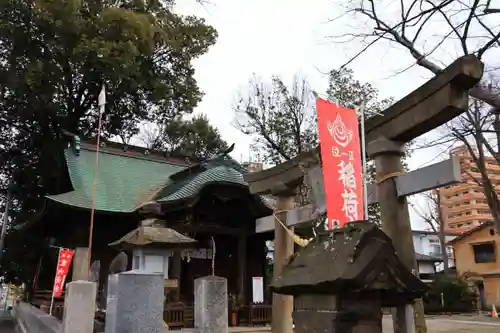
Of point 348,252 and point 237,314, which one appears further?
point 237,314

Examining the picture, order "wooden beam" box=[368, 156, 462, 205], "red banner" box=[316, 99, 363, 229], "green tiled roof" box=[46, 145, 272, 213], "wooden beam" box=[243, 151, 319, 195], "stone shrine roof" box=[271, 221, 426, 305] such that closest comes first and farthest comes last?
"stone shrine roof" box=[271, 221, 426, 305] < "wooden beam" box=[368, 156, 462, 205] < "red banner" box=[316, 99, 363, 229] < "wooden beam" box=[243, 151, 319, 195] < "green tiled roof" box=[46, 145, 272, 213]

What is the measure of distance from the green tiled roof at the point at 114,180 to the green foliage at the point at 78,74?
3.02m

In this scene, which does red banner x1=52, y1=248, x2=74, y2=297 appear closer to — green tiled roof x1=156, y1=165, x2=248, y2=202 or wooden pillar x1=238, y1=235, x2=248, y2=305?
green tiled roof x1=156, y1=165, x2=248, y2=202

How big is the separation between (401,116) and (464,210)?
70.1 metres

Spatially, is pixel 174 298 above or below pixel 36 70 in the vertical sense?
below

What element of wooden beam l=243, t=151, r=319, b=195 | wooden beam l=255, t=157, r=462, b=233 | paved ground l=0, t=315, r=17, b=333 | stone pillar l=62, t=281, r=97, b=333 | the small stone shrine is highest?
wooden beam l=243, t=151, r=319, b=195

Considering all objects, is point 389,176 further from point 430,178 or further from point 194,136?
point 194,136

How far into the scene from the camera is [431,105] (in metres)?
7.23

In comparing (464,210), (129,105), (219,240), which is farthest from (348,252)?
(464,210)

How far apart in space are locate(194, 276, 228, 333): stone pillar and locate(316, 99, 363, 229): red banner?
2155 mm

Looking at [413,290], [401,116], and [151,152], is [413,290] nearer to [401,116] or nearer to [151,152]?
[401,116]

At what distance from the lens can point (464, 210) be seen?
69312 mm

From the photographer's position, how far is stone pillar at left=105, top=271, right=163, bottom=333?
17.6ft

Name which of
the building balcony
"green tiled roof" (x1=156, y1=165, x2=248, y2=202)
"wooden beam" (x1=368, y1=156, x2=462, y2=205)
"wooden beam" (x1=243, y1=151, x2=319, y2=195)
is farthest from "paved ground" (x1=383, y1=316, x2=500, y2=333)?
the building balcony
